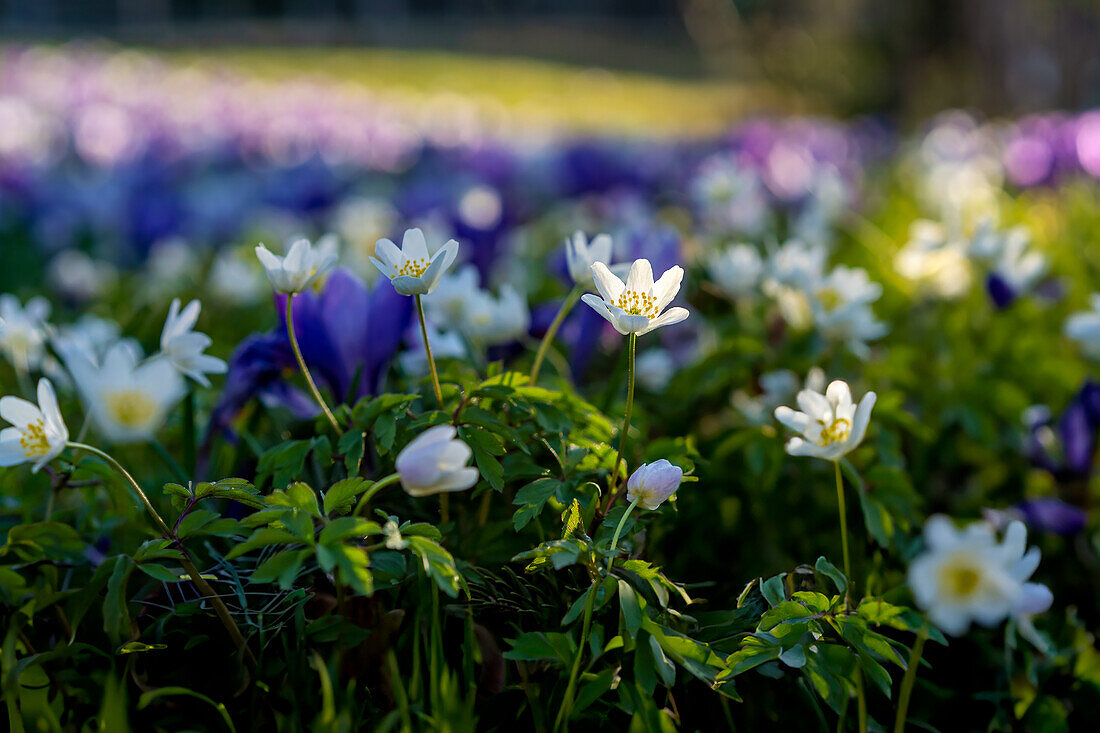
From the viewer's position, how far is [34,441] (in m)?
1.21

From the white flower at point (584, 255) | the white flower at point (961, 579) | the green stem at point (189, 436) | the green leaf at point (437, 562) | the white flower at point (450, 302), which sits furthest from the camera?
the white flower at point (450, 302)

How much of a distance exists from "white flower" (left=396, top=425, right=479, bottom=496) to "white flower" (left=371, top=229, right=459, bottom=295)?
22 centimetres

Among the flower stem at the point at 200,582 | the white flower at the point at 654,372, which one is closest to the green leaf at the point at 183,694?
the flower stem at the point at 200,582

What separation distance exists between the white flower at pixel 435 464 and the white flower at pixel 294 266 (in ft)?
1.16

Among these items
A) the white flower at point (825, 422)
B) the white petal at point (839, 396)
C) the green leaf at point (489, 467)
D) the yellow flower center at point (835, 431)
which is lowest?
the green leaf at point (489, 467)

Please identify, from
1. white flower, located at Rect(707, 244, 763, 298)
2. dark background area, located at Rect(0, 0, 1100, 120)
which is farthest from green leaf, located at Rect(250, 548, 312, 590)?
dark background area, located at Rect(0, 0, 1100, 120)

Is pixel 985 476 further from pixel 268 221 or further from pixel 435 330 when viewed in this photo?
pixel 268 221

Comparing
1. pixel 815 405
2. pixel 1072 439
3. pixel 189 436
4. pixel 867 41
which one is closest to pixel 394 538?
pixel 815 405

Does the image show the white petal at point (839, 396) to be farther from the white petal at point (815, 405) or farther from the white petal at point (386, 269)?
the white petal at point (386, 269)

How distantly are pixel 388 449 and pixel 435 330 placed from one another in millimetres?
567

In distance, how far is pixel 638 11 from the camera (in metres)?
29.1

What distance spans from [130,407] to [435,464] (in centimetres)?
61

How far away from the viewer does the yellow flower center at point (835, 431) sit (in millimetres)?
1174

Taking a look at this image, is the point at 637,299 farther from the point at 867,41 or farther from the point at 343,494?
the point at 867,41
